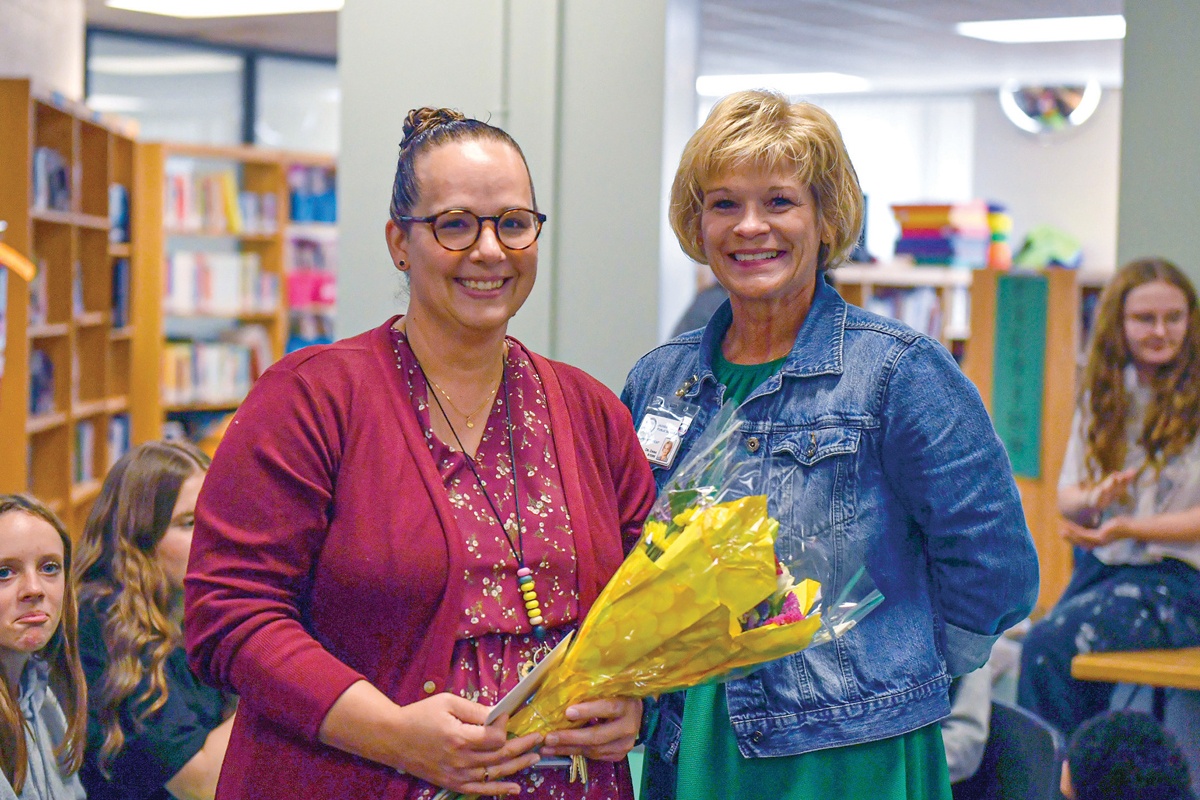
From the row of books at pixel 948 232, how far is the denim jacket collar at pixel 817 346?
19.4ft

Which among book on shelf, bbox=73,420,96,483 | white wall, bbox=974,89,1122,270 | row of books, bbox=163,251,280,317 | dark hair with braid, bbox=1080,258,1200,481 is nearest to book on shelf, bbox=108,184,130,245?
row of books, bbox=163,251,280,317

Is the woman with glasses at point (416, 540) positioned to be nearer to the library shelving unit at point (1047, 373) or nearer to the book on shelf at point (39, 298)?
the book on shelf at point (39, 298)

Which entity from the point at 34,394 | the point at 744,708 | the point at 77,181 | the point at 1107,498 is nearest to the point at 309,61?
the point at 77,181

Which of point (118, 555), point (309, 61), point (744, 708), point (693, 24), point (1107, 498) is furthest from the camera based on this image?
point (309, 61)

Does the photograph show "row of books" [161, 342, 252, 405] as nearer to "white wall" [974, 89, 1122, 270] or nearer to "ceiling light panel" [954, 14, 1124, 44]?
"ceiling light panel" [954, 14, 1124, 44]

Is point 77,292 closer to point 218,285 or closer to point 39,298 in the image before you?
point 39,298

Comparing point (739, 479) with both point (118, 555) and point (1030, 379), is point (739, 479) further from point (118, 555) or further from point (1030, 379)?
point (1030, 379)

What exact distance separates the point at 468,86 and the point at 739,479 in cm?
222

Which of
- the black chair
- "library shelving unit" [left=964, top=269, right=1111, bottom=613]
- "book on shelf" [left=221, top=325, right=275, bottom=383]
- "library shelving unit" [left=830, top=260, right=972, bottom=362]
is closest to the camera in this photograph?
the black chair

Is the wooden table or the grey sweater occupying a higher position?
the grey sweater

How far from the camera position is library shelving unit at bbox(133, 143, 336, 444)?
732 centimetres

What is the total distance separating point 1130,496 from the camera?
3.19m

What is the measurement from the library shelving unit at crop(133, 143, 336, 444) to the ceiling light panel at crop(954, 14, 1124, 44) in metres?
5.08

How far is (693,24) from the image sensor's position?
3.61 metres
